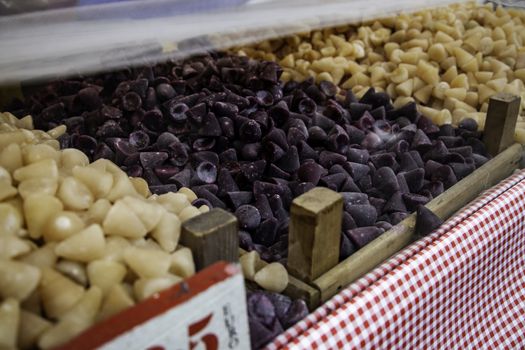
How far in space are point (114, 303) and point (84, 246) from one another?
0.09 m

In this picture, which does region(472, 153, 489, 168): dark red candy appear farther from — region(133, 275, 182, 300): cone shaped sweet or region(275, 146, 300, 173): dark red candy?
region(133, 275, 182, 300): cone shaped sweet

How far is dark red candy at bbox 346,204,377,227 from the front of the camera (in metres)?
1.05

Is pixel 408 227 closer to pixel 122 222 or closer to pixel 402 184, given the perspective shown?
pixel 402 184

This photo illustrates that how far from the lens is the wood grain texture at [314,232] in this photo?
2.64ft

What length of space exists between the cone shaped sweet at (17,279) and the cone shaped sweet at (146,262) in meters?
0.11

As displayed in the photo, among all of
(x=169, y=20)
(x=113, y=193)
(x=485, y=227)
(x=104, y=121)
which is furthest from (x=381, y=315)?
(x=104, y=121)

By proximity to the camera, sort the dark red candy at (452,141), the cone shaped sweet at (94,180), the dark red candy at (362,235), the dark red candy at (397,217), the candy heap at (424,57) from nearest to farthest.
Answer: the cone shaped sweet at (94,180) → the dark red candy at (362,235) → the dark red candy at (397,217) → the dark red candy at (452,141) → the candy heap at (424,57)

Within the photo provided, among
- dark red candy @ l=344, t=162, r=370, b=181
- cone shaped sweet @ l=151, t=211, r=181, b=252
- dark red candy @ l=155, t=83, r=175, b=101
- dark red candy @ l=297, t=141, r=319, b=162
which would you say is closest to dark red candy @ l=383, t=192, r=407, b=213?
dark red candy @ l=344, t=162, r=370, b=181

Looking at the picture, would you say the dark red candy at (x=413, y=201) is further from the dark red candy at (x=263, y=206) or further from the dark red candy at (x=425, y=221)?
the dark red candy at (x=263, y=206)

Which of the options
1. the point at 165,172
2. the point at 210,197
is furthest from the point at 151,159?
the point at 210,197

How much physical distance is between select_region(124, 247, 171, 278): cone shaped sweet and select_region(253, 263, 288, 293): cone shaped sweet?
9.4 inches

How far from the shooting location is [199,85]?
1.49 m

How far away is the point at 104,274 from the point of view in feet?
2.04

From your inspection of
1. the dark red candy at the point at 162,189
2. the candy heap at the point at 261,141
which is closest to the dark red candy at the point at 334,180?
the candy heap at the point at 261,141
